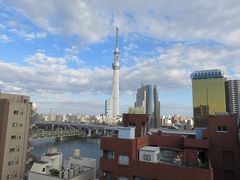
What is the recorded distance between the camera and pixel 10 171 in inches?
1487

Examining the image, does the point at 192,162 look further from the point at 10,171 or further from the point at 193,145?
the point at 10,171

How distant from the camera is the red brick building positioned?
74.4 ft

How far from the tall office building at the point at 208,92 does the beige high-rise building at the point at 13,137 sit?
436 ft

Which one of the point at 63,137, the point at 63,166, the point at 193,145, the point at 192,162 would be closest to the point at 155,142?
the point at 193,145

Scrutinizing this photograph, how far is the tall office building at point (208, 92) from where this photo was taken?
161 metres

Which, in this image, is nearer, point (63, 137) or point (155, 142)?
point (155, 142)

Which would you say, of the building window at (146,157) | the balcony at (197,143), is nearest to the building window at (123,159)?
the building window at (146,157)

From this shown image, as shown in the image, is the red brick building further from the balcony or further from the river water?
the river water

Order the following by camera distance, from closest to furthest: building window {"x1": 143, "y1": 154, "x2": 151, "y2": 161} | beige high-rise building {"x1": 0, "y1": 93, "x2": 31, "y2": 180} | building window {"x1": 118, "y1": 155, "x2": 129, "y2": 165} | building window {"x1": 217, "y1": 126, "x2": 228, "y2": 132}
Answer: building window {"x1": 118, "y1": 155, "x2": 129, "y2": 165}, building window {"x1": 143, "y1": 154, "x2": 151, "y2": 161}, building window {"x1": 217, "y1": 126, "x2": 228, "y2": 132}, beige high-rise building {"x1": 0, "y1": 93, "x2": 31, "y2": 180}

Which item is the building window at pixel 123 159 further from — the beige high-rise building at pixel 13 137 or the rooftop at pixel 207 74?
the rooftop at pixel 207 74

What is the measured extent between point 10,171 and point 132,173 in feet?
82.0

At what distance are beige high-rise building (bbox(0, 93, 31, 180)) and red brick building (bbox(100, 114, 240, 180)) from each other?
2058 centimetres

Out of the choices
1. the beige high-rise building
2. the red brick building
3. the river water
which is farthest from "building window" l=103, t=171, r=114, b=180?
the river water

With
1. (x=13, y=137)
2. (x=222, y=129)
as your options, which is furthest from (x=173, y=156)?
(x=13, y=137)
